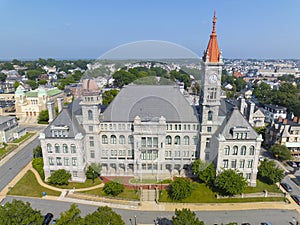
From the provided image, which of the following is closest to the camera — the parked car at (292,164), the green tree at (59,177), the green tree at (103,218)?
the green tree at (103,218)

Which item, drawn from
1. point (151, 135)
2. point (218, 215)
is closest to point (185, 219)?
point (218, 215)

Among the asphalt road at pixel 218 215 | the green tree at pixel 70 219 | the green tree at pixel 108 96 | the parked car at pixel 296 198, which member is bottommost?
the asphalt road at pixel 218 215

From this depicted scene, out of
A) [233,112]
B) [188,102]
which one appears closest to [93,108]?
[188,102]

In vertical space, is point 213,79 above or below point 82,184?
above

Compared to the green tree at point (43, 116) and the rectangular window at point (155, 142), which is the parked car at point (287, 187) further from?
the green tree at point (43, 116)

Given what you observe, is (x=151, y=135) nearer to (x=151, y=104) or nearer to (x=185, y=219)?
(x=151, y=104)

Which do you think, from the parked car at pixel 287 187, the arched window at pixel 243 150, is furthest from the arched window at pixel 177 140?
the parked car at pixel 287 187

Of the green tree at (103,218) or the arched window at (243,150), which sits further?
the arched window at (243,150)

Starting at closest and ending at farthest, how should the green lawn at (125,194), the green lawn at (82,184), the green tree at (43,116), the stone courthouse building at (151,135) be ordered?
the green lawn at (125,194), the stone courthouse building at (151,135), the green lawn at (82,184), the green tree at (43,116)
